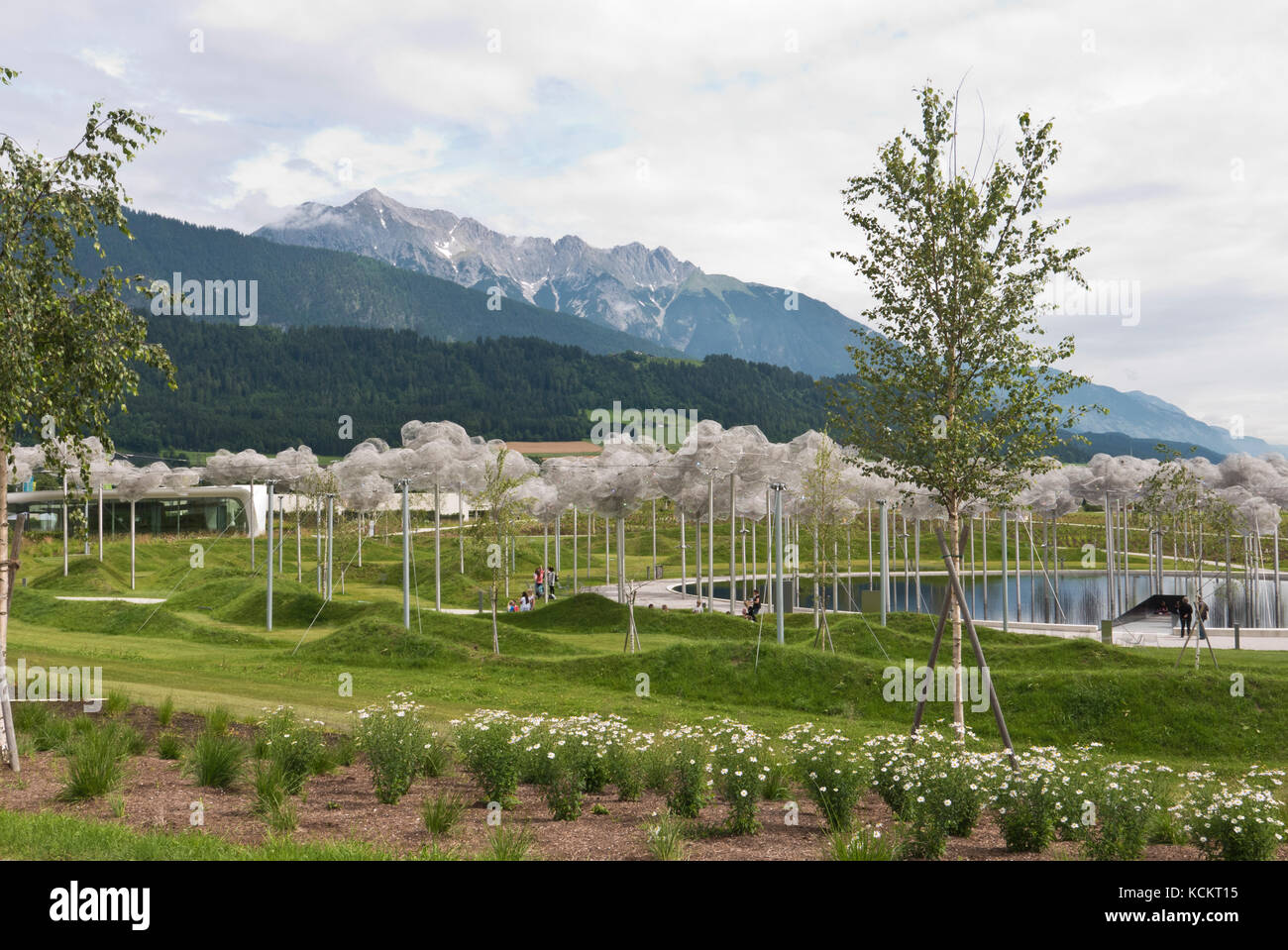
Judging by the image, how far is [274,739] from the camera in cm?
1253

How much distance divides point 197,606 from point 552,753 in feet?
118

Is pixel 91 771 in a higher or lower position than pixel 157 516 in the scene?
lower

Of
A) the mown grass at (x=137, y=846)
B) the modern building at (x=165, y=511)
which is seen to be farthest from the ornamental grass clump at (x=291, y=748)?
the modern building at (x=165, y=511)

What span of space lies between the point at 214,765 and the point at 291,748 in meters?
1.01

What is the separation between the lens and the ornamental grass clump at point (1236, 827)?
9031 millimetres

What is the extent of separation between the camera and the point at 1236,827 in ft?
29.2

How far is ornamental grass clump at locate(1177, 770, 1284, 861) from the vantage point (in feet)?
29.6

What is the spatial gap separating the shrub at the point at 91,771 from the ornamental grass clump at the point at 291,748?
1824mm

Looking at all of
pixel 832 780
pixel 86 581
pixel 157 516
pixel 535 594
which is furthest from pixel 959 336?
pixel 157 516

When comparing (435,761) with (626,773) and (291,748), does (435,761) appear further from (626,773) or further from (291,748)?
(626,773)

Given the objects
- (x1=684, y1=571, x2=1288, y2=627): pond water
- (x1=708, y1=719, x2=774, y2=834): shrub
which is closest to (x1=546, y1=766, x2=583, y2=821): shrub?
(x1=708, y1=719, x2=774, y2=834): shrub

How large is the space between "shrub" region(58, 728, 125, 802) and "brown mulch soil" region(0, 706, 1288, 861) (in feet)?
0.58

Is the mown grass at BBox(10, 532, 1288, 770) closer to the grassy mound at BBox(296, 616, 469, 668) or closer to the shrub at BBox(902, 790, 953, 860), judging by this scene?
the grassy mound at BBox(296, 616, 469, 668)
